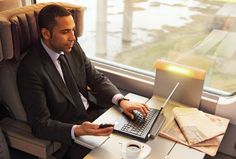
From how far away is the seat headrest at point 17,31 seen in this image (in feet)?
5.05

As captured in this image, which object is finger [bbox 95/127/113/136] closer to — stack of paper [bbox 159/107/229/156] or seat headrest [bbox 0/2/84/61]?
stack of paper [bbox 159/107/229/156]

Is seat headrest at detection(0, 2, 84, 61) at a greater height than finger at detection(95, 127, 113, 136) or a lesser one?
greater

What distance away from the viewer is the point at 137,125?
157 cm

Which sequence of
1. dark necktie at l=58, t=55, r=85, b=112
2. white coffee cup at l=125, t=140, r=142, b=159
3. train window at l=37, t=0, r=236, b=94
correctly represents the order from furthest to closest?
train window at l=37, t=0, r=236, b=94, dark necktie at l=58, t=55, r=85, b=112, white coffee cup at l=125, t=140, r=142, b=159

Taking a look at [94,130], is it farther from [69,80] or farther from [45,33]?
[45,33]

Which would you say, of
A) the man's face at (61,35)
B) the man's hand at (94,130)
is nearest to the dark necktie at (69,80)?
the man's face at (61,35)

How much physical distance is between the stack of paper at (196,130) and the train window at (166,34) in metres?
0.42

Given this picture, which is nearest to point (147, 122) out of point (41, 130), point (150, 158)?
point (150, 158)

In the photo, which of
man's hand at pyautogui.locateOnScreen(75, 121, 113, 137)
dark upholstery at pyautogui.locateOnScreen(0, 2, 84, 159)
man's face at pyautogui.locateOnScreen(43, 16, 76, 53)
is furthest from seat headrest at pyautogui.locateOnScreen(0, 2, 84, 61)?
man's hand at pyautogui.locateOnScreen(75, 121, 113, 137)

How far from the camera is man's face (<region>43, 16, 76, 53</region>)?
1.62m

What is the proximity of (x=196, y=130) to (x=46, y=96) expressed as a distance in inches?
33.3

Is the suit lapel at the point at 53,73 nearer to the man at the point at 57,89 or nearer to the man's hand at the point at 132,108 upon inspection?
the man at the point at 57,89

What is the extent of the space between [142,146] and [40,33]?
0.87 meters

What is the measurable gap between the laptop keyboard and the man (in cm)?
4
